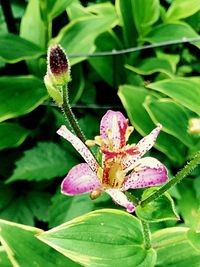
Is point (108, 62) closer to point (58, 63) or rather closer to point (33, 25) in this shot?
point (33, 25)

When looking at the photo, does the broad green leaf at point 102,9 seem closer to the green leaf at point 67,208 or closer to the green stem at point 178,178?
the green leaf at point 67,208

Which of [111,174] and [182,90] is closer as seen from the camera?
[111,174]

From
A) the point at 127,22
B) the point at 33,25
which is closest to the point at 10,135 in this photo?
the point at 33,25

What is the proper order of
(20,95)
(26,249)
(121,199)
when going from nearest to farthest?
(121,199)
(26,249)
(20,95)

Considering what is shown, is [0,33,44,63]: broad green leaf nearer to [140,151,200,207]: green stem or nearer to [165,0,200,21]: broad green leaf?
[165,0,200,21]: broad green leaf

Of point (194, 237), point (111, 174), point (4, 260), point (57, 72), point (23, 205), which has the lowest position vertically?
point (23, 205)

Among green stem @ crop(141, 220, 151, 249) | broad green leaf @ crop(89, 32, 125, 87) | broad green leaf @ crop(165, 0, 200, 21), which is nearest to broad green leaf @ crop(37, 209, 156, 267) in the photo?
green stem @ crop(141, 220, 151, 249)

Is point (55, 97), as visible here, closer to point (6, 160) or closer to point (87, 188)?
point (87, 188)

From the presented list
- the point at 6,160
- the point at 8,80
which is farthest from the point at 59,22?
the point at 6,160

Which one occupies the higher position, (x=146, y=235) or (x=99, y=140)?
(x=99, y=140)
